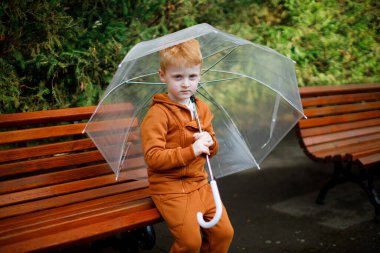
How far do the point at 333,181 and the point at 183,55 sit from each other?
2494mm

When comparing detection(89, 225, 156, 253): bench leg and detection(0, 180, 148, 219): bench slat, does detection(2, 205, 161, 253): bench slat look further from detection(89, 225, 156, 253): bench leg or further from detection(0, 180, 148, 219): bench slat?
detection(0, 180, 148, 219): bench slat

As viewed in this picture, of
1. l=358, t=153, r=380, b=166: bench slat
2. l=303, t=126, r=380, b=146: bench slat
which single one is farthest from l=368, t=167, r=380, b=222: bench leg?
l=303, t=126, r=380, b=146: bench slat

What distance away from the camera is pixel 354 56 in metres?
6.12

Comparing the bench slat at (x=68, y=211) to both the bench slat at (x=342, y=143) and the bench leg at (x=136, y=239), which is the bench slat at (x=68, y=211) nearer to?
the bench leg at (x=136, y=239)

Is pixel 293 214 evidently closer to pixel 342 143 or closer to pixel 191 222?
pixel 342 143

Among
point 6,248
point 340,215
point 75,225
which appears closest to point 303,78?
point 340,215

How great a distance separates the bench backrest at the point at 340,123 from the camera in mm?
4008

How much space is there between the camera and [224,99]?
3.03 meters

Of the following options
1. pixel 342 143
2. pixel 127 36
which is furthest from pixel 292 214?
pixel 127 36

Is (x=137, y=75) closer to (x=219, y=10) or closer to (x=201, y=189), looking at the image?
(x=201, y=189)

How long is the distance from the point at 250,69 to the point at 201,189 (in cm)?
83

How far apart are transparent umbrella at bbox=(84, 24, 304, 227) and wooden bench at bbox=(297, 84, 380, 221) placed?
108 cm

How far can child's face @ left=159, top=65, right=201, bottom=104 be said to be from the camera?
242cm

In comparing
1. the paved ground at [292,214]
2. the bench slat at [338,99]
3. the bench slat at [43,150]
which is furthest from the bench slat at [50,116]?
the bench slat at [338,99]
